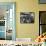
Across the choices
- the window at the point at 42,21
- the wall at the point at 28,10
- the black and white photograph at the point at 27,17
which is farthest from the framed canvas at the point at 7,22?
the window at the point at 42,21

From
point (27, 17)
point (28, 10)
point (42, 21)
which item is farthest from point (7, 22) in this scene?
point (42, 21)

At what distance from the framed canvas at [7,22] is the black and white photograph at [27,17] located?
305 millimetres

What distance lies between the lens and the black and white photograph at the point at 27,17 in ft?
15.4

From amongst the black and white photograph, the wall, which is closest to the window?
the wall

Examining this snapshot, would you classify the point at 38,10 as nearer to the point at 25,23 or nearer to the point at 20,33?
the point at 25,23

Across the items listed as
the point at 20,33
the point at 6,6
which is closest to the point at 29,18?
the point at 20,33

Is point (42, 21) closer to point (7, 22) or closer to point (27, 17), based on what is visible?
point (27, 17)

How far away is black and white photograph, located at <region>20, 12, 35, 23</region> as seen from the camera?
15.4ft

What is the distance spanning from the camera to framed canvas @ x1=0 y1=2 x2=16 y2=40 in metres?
4.71

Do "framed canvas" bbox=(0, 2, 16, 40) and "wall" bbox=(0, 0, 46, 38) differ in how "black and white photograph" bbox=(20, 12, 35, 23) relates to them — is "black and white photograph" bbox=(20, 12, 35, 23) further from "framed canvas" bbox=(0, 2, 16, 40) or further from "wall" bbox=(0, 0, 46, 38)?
"framed canvas" bbox=(0, 2, 16, 40)

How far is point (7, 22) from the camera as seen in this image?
4.77 m

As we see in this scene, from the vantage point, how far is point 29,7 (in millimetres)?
4684

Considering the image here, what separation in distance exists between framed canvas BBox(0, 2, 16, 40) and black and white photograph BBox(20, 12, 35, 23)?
305 millimetres

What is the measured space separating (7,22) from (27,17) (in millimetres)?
707
